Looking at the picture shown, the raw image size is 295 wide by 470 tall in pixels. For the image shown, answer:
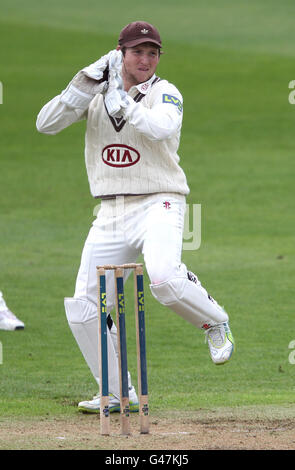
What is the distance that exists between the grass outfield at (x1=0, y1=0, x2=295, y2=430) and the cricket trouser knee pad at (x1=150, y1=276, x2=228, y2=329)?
94cm

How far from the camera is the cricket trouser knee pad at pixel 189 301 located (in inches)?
238

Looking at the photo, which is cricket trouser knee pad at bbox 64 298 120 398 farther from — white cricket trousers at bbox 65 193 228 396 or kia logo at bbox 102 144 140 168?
kia logo at bbox 102 144 140 168

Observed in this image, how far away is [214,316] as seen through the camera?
248 inches

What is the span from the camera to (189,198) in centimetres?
1762

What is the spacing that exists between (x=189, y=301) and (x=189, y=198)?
454 inches

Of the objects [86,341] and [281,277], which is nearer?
[86,341]

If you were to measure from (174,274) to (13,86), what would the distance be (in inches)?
879

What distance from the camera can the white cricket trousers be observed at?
6090 millimetres

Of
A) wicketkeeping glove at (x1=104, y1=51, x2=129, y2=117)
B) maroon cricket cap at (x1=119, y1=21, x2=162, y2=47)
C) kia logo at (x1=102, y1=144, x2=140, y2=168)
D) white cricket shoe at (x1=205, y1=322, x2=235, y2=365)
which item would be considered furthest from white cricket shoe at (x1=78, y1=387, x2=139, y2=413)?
maroon cricket cap at (x1=119, y1=21, x2=162, y2=47)

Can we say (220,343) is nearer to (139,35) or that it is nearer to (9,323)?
(139,35)

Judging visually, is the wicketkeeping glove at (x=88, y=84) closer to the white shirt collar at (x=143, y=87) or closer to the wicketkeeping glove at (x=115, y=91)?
the wicketkeeping glove at (x=115, y=91)
